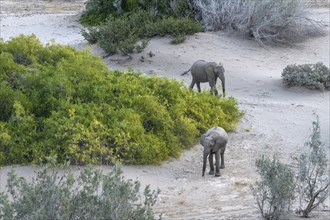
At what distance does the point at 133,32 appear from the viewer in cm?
1775

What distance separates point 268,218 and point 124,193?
6.95 feet

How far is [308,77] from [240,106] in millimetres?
2520

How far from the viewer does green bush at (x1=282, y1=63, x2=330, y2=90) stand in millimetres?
14500

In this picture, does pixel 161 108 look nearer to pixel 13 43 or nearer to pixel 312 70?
pixel 13 43

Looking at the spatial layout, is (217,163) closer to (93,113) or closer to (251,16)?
(93,113)

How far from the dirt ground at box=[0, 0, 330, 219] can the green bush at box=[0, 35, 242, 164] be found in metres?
0.28

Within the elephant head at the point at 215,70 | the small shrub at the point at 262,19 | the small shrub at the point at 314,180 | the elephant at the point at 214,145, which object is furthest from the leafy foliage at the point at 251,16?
the small shrub at the point at 314,180

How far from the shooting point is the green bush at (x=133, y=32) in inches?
667

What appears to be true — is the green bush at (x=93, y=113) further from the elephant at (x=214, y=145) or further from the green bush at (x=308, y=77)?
the green bush at (x=308, y=77)

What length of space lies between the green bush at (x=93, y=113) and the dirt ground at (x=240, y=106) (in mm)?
275

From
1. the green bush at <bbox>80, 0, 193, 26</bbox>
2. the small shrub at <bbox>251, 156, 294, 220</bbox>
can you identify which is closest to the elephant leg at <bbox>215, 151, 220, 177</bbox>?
the small shrub at <bbox>251, 156, 294, 220</bbox>

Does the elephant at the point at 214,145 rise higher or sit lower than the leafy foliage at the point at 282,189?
lower

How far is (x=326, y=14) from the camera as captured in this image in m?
22.9

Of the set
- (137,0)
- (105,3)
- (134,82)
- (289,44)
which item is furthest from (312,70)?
(105,3)
